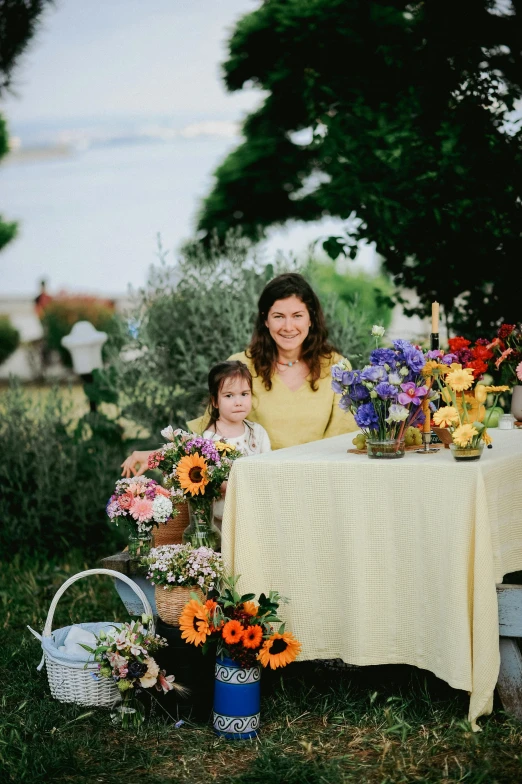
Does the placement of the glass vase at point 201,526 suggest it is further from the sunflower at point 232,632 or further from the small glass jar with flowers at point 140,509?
the sunflower at point 232,632

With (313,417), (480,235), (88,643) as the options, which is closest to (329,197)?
(480,235)

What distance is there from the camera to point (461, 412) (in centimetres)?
360

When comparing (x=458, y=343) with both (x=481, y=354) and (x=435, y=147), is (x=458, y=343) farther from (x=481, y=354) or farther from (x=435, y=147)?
(x=435, y=147)

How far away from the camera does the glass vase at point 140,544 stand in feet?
13.0

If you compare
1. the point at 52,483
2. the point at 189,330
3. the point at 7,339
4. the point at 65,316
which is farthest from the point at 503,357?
the point at 7,339

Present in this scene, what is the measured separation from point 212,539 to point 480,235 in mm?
2472

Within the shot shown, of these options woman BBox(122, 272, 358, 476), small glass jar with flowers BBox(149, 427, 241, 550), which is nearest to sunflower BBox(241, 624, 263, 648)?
small glass jar with flowers BBox(149, 427, 241, 550)

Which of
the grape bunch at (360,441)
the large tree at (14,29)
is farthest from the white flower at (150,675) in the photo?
the large tree at (14,29)

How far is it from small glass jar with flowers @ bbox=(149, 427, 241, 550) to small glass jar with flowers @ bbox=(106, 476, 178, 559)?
57 mm

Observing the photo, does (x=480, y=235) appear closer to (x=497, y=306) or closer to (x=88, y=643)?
(x=497, y=306)

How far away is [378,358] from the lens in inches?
136

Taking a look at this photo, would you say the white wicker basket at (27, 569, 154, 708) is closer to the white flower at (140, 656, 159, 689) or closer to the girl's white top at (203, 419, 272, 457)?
the white flower at (140, 656, 159, 689)

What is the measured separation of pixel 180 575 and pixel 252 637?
0.37 m

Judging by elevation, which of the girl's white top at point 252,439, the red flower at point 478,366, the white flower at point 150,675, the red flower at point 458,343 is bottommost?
the white flower at point 150,675
